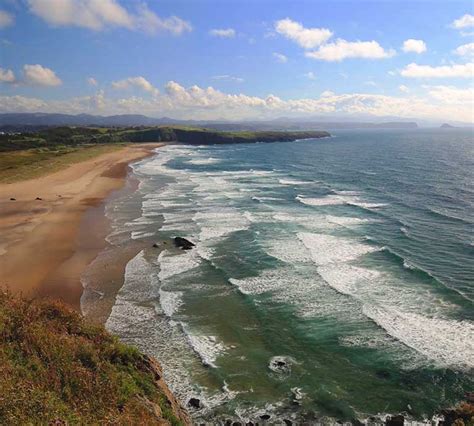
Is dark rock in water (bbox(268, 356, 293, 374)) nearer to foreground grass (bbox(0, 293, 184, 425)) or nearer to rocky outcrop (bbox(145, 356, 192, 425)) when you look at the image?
rocky outcrop (bbox(145, 356, 192, 425))

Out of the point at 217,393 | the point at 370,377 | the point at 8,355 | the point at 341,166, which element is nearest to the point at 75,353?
the point at 8,355

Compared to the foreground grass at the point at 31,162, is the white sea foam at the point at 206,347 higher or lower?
lower

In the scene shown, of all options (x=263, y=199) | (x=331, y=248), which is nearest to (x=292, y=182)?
(x=263, y=199)

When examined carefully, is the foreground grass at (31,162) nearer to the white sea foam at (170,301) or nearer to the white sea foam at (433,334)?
the white sea foam at (170,301)

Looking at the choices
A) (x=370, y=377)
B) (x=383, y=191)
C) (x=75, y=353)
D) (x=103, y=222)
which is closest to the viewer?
(x=75, y=353)

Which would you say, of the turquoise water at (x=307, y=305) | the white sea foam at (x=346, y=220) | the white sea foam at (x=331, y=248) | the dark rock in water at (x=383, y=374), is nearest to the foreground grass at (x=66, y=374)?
the turquoise water at (x=307, y=305)

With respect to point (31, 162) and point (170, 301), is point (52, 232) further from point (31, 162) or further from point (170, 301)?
point (31, 162)

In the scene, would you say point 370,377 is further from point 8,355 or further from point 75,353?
point 8,355
